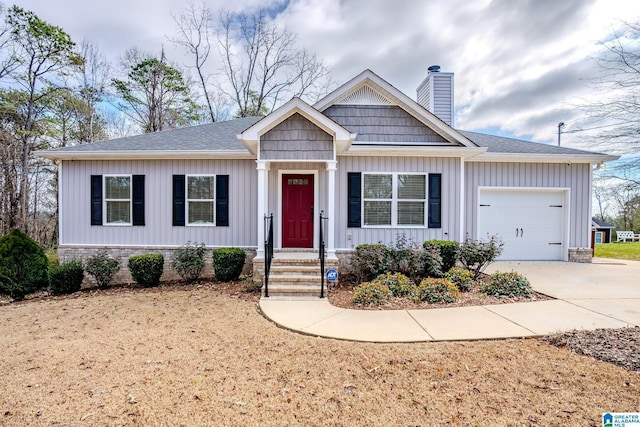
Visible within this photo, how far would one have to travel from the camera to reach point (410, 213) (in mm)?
8164

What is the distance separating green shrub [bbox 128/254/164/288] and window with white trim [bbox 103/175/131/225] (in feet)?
5.01

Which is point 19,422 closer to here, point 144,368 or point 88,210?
point 144,368

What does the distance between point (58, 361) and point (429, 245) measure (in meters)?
6.67

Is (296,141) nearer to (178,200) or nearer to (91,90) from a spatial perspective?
(178,200)

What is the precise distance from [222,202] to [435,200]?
5.61 m

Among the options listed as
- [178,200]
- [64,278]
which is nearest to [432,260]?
[178,200]

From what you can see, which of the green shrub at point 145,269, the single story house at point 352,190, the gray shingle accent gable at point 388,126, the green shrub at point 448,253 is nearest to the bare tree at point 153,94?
the single story house at point 352,190

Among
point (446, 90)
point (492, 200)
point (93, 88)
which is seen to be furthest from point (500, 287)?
point (93, 88)

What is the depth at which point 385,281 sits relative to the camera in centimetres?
615

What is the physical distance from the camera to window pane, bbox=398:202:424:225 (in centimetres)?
815

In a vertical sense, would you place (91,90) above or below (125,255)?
Answer: above

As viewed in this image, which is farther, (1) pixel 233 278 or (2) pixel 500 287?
(1) pixel 233 278

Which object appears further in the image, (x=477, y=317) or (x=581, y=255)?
(x=581, y=255)

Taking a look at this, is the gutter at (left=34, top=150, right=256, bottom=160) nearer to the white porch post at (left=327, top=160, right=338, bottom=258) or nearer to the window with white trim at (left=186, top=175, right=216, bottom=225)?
the window with white trim at (left=186, top=175, right=216, bottom=225)
